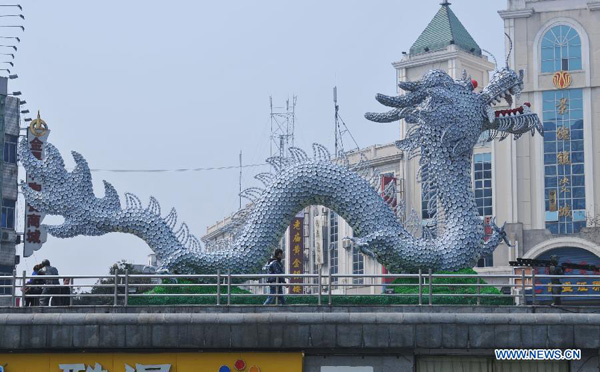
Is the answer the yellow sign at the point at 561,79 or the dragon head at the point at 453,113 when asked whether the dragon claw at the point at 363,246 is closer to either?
the dragon head at the point at 453,113

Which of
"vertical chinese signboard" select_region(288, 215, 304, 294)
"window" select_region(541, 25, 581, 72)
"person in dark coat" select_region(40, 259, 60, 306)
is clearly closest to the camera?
"person in dark coat" select_region(40, 259, 60, 306)

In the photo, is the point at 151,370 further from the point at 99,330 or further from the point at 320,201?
Result: the point at 320,201

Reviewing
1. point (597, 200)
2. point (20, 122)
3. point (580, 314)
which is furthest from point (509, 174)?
point (580, 314)

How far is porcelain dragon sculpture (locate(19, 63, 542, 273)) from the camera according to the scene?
64.3 feet

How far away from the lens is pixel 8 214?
39.9 metres

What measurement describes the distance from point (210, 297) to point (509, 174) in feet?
124

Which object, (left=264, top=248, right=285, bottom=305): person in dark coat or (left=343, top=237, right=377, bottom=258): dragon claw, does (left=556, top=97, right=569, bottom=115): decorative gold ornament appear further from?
(left=264, top=248, right=285, bottom=305): person in dark coat

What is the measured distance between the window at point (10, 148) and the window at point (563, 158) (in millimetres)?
23262

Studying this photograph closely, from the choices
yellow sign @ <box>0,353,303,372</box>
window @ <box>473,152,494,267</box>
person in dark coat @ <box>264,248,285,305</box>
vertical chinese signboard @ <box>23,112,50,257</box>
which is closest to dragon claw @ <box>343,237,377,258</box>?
person in dark coat @ <box>264,248,285,305</box>

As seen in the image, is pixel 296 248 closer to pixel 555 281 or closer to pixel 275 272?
pixel 275 272

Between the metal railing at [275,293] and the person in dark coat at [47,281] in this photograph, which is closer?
the metal railing at [275,293]

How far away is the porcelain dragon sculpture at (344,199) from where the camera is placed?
19.6m

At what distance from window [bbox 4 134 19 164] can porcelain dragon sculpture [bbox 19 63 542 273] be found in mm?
20158

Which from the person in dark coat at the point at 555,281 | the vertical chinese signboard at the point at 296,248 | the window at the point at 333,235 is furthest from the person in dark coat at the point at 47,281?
the window at the point at 333,235
